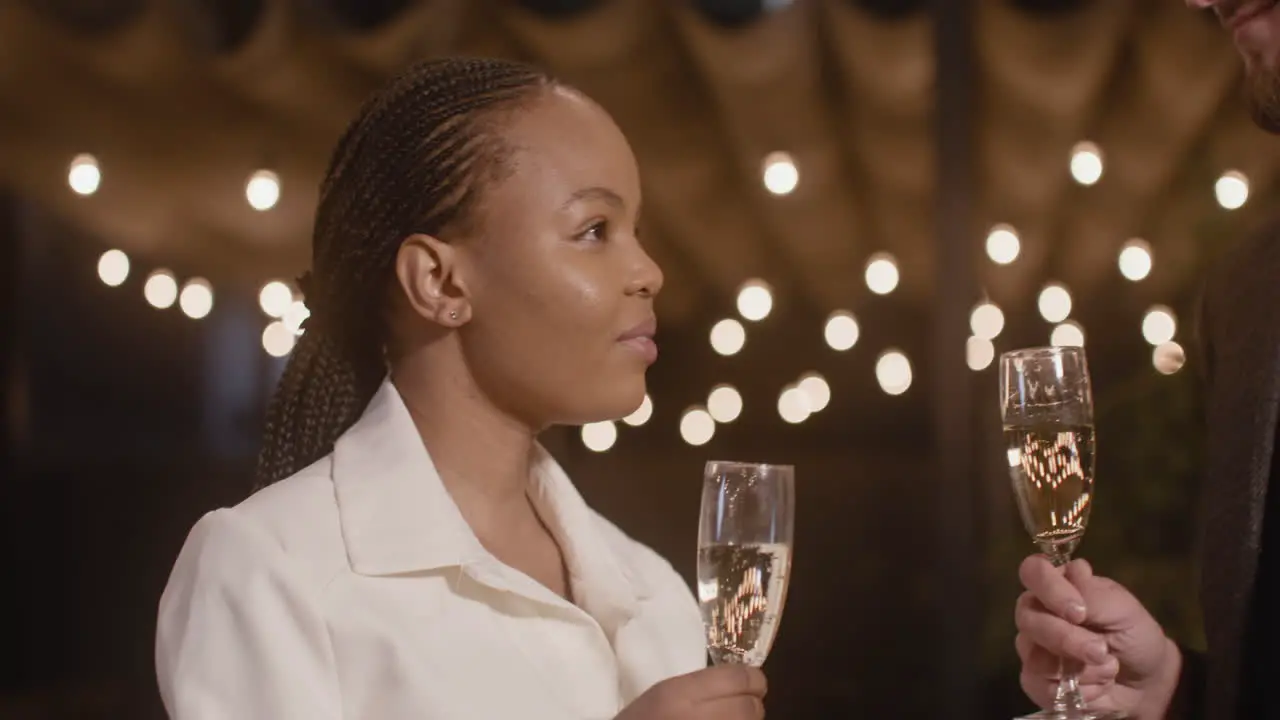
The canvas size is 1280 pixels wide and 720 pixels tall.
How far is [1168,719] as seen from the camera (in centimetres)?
175

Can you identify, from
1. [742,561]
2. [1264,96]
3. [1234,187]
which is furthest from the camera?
[1234,187]

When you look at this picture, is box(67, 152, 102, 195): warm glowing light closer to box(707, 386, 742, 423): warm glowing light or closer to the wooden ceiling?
the wooden ceiling

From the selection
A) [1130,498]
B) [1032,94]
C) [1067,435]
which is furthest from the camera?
[1032,94]

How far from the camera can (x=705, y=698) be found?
1250 millimetres

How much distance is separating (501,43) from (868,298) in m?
1.34

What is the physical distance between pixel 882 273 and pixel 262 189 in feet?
6.04

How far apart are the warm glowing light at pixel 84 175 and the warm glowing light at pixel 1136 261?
287 centimetres

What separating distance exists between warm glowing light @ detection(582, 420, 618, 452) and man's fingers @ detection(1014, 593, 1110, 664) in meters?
2.65

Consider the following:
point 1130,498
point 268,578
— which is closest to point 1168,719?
point 268,578

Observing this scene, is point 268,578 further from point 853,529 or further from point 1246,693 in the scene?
point 853,529

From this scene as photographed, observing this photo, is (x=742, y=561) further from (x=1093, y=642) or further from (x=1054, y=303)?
(x=1054, y=303)

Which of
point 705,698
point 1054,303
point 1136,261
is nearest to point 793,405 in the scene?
point 1054,303

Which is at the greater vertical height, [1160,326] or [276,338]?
[1160,326]

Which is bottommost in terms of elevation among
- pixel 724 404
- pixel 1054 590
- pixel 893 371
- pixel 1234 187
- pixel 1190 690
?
pixel 1190 690
